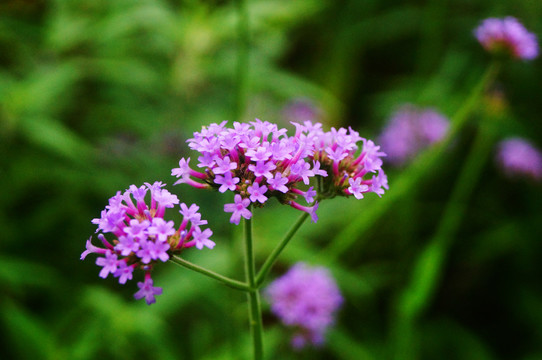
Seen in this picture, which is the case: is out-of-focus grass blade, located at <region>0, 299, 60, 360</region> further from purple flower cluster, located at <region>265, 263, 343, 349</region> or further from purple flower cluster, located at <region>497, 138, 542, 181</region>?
purple flower cluster, located at <region>497, 138, 542, 181</region>

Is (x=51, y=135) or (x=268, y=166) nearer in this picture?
(x=268, y=166)

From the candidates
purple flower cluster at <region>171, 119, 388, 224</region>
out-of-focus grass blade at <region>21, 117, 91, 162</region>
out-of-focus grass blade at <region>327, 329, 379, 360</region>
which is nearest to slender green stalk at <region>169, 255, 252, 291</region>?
purple flower cluster at <region>171, 119, 388, 224</region>

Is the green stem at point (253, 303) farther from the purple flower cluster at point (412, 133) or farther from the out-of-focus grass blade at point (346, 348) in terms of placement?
the purple flower cluster at point (412, 133)

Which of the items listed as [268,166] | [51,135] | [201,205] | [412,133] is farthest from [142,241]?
[412,133]

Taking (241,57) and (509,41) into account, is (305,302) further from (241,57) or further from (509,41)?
(509,41)

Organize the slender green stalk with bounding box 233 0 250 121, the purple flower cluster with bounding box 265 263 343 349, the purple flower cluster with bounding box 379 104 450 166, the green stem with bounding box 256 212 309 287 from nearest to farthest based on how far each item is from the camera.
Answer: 1. the green stem with bounding box 256 212 309 287
2. the slender green stalk with bounding box 233 0 250 121
3. the purple flower cluster with bounding box 265 263 343 349
4. the purple flower cluster with bounding box 379 104 450 166

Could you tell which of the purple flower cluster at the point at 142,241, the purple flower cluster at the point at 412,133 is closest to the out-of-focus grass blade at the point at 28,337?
the purple flower cluster at the point at 142,241
